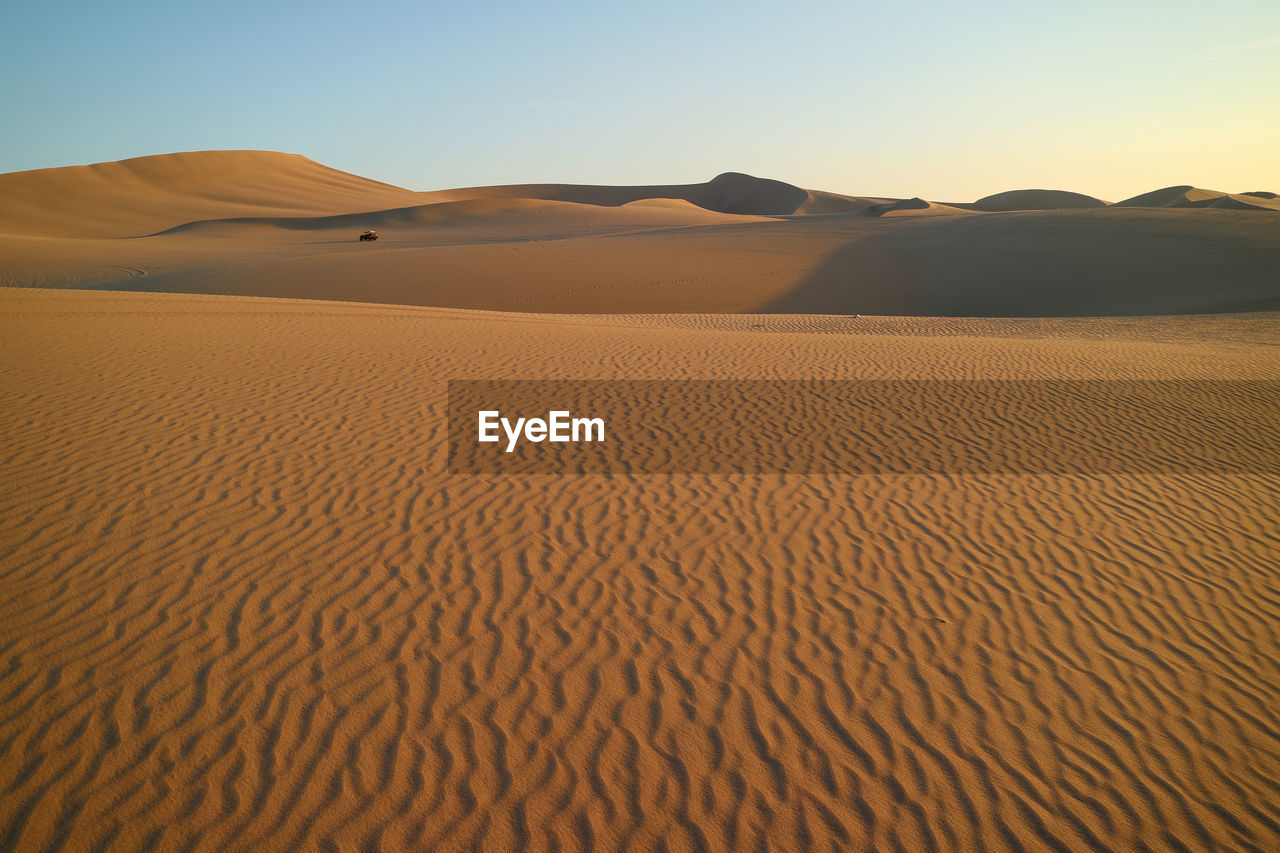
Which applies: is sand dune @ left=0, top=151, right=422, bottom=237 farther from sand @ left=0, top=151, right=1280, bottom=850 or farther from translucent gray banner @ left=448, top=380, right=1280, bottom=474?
sand @ left=0, top=151, right=1280, bottom=850

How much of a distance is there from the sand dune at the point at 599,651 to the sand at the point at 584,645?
0.02 meters

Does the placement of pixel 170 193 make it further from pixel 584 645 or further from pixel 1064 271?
pixel 584 645

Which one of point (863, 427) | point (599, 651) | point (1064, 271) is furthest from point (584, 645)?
point (1064, 271)

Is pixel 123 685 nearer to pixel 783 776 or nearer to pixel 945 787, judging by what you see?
pixel 783 776

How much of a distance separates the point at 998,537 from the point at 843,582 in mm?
1920

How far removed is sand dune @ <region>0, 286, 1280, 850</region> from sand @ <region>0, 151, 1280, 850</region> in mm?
25

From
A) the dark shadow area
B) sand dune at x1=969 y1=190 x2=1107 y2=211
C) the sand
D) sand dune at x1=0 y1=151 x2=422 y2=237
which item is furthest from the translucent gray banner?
sand dune at x1=969 y1=190 x2=1107 y2=211

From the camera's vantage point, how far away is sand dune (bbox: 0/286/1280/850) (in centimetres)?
430

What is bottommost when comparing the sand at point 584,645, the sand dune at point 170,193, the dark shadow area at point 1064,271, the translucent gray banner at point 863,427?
the sand at point 584,645

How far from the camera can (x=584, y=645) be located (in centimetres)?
555

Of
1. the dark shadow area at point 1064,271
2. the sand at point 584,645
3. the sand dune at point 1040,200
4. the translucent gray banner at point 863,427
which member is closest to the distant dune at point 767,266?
the dark shadow area at point 1064,271

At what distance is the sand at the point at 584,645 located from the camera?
4.31 metres

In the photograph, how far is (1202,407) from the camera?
468 inches

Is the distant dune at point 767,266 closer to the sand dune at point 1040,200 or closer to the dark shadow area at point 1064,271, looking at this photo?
the dark shadow area at point 1064,271
